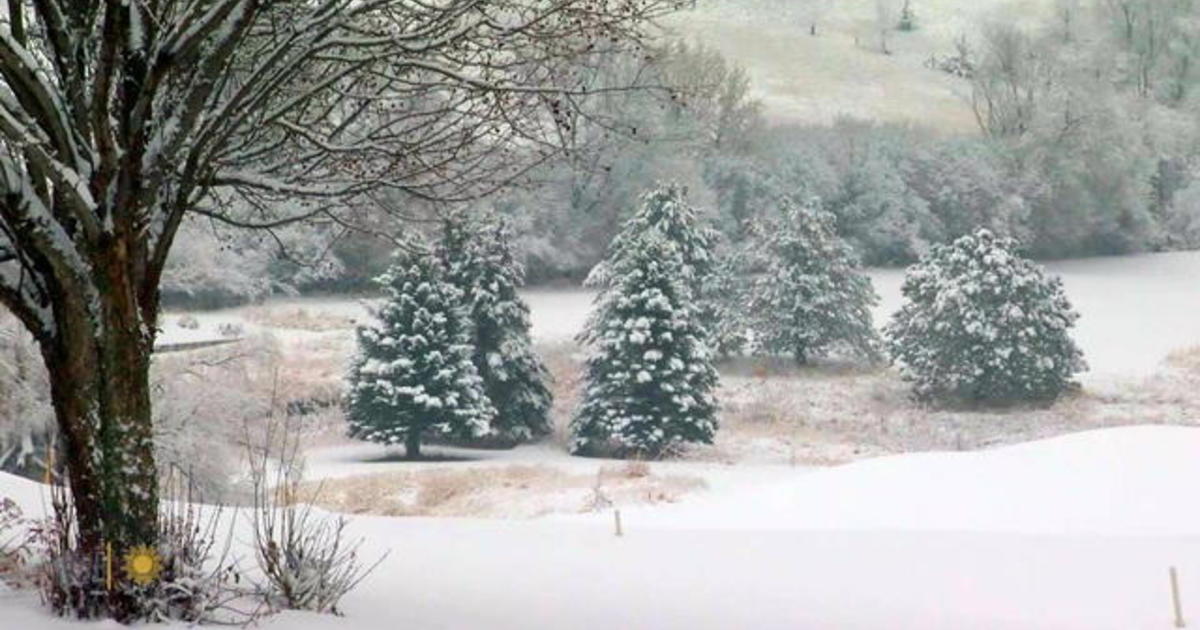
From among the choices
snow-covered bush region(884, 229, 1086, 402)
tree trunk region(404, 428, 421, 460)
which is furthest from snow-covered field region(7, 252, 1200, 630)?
snow-covered bush region(884, 229, 1086, 402)

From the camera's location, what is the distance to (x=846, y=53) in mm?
19766

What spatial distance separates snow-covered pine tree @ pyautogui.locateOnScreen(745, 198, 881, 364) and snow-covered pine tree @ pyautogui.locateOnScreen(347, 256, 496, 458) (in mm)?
3931

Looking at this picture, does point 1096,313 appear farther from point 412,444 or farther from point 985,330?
point 412,444

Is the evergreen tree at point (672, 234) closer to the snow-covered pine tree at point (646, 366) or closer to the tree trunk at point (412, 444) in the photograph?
the snow-covered pine tree at point (646, 366)

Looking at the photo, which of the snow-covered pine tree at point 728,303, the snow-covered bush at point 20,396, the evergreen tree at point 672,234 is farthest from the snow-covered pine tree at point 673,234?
the snow-covered bush at point 20,396

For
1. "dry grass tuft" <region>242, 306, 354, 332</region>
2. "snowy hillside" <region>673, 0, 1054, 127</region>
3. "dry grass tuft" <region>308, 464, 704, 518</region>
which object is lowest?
"dry grass tuft" <region>308, 464, 704, 518</region>

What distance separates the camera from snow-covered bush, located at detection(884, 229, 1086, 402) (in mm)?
14383

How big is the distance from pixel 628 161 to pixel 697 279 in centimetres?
196

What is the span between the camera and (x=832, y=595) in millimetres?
4648

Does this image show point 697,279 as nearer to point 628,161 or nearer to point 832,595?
point 628,161

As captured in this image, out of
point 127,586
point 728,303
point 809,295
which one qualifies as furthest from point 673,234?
point 127,586

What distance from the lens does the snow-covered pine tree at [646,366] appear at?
14.1 meters

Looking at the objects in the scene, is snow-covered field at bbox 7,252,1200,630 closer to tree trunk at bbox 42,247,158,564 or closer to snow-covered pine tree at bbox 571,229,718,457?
tree trunk at bbox 42,247,158,564

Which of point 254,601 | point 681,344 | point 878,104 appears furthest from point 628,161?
point 254,601
